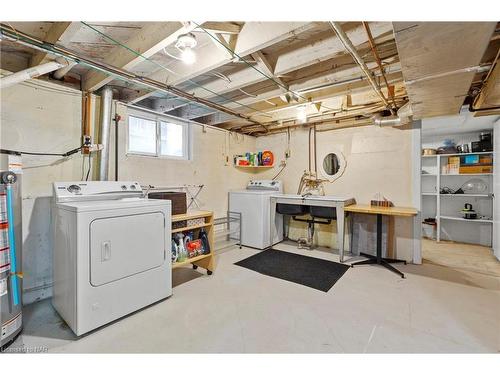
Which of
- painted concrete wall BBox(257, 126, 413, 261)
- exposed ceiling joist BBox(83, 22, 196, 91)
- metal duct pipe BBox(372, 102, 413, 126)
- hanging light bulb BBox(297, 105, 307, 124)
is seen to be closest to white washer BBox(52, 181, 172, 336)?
exposed ceiling joist BBox(83, 22, 196, 91)

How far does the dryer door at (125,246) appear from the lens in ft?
6.08

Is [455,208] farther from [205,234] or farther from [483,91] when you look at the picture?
[205,234]

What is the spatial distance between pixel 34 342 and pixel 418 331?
3033mm

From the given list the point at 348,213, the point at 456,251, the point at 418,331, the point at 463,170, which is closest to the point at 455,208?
the point at 463,170

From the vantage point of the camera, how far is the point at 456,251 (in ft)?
13.5

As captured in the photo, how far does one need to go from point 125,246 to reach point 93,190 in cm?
79

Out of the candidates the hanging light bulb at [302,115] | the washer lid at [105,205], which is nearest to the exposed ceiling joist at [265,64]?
the hanging light bulb at [302,115]

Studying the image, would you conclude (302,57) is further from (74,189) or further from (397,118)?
(74,189)

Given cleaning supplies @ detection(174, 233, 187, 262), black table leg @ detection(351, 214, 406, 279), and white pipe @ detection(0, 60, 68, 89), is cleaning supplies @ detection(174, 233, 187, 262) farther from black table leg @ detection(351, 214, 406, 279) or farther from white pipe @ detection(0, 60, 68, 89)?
black table leg @ detection(351, 214, 406, 279)

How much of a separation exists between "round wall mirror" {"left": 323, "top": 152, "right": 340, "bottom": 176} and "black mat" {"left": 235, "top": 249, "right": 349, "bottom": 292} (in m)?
1.64

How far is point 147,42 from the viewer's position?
1.86 meters

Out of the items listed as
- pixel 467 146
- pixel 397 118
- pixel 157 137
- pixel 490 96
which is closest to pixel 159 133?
pixel 157 137

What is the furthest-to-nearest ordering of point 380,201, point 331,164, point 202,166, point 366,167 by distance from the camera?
1. point 331,164
2. point 202,166
3. point 366,167
4. point 380,201

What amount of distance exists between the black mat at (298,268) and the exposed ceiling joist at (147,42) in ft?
9.05
